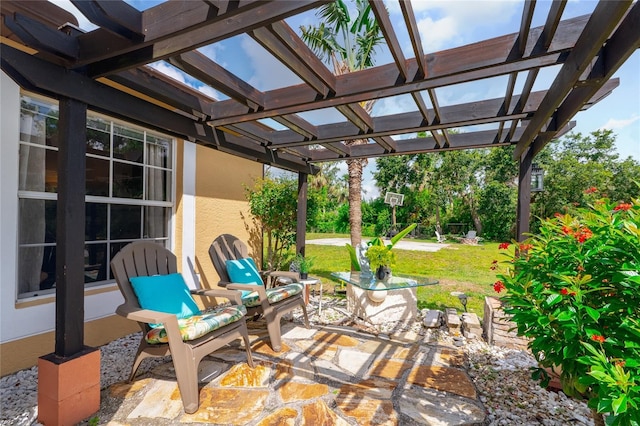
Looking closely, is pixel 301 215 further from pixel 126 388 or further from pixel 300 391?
pixel 126 388

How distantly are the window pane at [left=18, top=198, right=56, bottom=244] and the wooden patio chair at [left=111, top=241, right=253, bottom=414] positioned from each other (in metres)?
0.91

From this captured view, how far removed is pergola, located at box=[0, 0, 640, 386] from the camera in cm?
172

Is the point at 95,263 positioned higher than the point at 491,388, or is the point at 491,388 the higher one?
the point at 95,263

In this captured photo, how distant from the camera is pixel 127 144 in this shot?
12.9 ft

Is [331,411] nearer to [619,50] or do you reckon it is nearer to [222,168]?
[619,50]

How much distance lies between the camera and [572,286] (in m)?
1.59

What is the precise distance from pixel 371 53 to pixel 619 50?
526 centimetres

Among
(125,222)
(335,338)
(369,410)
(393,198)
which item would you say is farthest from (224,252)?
(393,198)

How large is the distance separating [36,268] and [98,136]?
5.15 ft

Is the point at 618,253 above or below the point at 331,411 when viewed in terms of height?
above

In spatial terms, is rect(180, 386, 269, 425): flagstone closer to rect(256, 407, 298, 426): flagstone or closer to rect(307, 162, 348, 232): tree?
rect(256, 407, 298, 426): flagstone

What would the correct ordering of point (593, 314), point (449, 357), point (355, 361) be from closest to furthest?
point (593, 314)
point (355, 361)
point (449, 357)

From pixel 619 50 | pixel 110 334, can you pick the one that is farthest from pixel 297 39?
pixel 110 334

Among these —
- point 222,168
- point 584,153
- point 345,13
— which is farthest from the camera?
point 584,153
